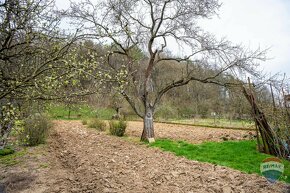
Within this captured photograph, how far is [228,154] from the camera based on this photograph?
7605mm

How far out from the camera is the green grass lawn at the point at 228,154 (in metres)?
6.29

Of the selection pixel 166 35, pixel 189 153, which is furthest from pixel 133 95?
pixel 189 153

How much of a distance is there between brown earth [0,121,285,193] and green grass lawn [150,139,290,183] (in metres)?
0.45

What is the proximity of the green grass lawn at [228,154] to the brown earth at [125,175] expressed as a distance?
0.45m

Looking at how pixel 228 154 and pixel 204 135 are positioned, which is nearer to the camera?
pixel 228 154

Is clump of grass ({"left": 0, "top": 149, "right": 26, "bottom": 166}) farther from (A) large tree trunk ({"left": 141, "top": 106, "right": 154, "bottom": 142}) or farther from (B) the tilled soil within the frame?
(B) the tilled soil

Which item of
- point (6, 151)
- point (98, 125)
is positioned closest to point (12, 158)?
point (6, 151)

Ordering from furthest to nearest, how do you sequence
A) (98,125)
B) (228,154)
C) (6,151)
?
(98,125)
(6,151)
(228,154)

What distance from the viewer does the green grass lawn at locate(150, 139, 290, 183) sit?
6.29 metres

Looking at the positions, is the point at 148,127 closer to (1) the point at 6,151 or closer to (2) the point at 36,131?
(2) the point at 36,131

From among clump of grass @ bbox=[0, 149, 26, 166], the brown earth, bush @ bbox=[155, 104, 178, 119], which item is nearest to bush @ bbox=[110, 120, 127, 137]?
the brown earth

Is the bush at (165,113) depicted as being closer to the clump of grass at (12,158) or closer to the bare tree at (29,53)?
the clump of grass at (12,158)

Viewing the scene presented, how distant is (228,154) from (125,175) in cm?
344

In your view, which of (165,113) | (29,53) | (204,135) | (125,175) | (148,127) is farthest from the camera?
(165,113)
